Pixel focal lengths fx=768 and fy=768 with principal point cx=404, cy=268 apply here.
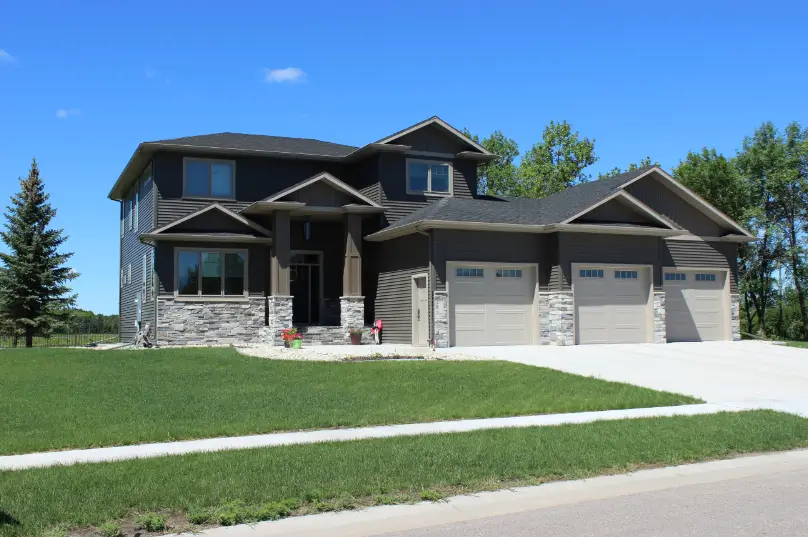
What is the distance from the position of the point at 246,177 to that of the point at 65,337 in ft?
58.8

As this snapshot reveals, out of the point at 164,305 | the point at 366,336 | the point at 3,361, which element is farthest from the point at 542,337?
the point at 3,361

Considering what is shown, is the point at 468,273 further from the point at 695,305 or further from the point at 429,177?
the point at 695,305

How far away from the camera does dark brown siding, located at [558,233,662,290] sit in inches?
922

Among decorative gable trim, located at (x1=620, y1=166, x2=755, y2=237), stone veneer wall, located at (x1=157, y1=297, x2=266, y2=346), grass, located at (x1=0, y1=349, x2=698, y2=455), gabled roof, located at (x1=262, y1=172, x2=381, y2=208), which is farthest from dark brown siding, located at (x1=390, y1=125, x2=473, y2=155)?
grass, located at (x1=0, y1=349, x2=698, y2=455)

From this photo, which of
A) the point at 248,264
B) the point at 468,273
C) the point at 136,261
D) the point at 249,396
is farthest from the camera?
the point at 136,261

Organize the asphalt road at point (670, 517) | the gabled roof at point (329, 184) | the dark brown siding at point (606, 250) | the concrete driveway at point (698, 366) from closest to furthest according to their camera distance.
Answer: the asphalt road at point (670, 517) < the concrete driveway at point (698, 366) < the dark brown siding at point (606, 250) < the gabled roof at point (329, 184)

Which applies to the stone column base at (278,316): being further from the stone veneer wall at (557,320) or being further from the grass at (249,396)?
the stone veneer wall at (557,320)

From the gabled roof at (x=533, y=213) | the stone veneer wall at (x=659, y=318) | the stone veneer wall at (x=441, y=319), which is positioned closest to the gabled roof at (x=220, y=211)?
the gabled roof at (x=533, y=213)

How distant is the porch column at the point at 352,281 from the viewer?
82.5 feet

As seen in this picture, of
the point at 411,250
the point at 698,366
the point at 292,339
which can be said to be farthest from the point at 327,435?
the point at 411,250

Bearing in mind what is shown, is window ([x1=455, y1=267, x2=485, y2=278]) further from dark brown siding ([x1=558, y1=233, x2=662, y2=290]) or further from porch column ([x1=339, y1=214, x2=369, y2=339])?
porch column ([x1=339, y1=214, x2=369, y2=339])

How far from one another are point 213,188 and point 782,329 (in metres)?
29.7

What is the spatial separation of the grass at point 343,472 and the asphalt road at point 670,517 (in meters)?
0.87

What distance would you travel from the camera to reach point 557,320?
76.4ft
